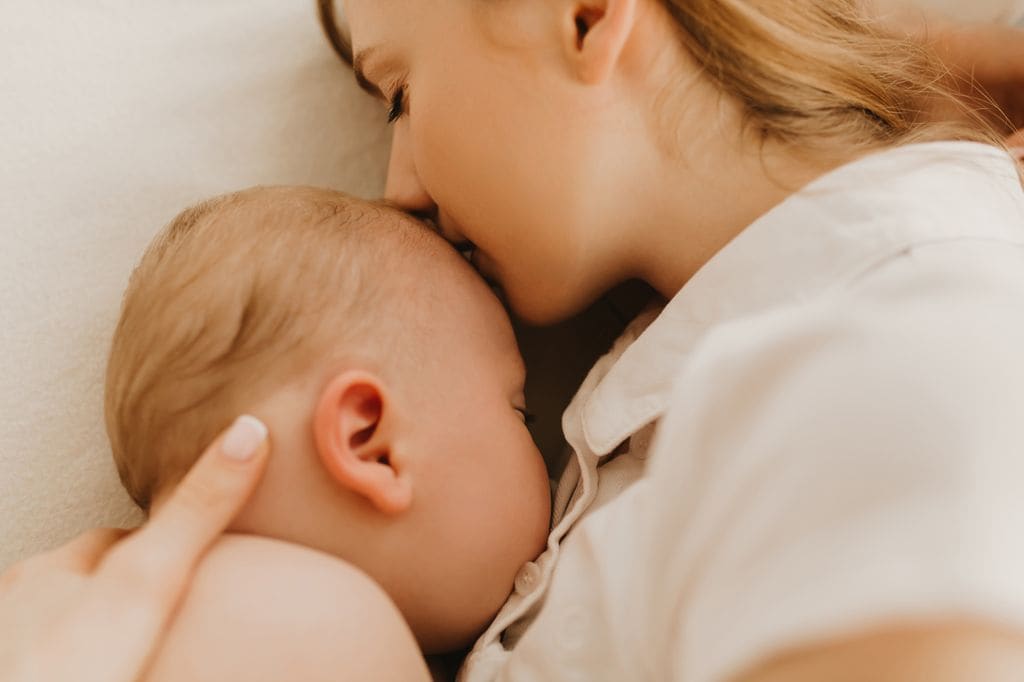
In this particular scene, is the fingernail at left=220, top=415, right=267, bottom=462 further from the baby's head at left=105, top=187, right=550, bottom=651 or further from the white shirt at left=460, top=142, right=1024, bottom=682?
the white shirt at left=460, top=142, right=1024, bottom=682

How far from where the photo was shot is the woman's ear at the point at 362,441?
0.66 metres

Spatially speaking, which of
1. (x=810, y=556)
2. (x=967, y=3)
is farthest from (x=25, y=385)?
(x=967, y=3)

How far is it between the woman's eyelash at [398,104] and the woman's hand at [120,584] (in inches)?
14.8

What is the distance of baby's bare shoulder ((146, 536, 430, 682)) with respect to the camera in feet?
1.86

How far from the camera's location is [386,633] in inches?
24.1

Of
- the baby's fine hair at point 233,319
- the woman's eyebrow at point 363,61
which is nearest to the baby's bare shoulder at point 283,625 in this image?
the baby's fine hair at point 233,319

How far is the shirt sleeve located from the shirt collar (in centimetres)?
7

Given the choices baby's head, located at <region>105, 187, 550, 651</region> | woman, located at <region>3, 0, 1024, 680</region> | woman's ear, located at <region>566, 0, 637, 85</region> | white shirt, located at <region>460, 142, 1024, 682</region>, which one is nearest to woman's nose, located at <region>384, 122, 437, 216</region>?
woman, located at <region>3, 0, 1024, 680</region>

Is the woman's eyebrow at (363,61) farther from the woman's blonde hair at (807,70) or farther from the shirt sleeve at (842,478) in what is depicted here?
the shirt sleeve at (842,478)

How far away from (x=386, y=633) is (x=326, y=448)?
14 centimetres

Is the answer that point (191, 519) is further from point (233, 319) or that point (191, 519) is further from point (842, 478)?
point (842, 478)

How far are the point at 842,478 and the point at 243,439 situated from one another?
419mm

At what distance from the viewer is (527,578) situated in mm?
739

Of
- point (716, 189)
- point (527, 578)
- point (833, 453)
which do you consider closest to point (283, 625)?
point (527, 578)
